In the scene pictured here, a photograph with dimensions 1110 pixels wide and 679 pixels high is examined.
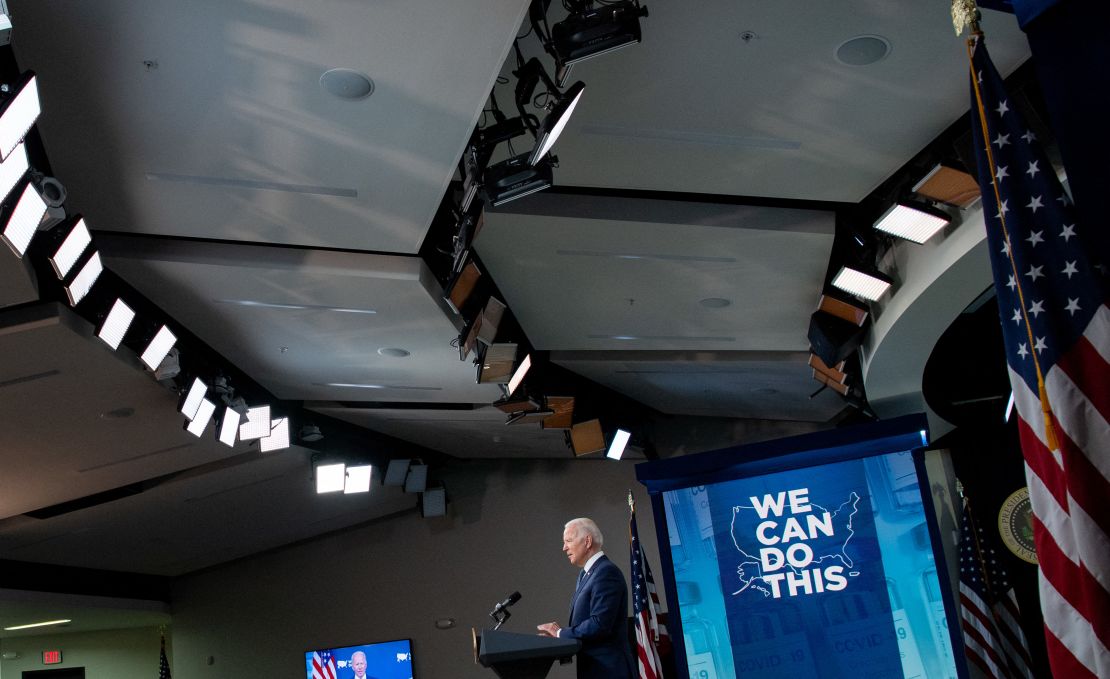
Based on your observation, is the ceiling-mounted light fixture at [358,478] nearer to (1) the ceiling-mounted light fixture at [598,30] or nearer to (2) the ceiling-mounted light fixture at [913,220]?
(2) the ceiling-mounted light fixture at [913,220]

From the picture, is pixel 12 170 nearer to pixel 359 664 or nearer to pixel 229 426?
pixel 229 426

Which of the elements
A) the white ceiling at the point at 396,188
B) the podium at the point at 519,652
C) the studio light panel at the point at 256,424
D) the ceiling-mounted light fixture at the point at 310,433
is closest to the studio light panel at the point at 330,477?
the ceiling-mounted light fixture at the point at 310,433

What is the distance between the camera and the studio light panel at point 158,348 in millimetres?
5329

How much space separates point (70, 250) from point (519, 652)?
252 cm

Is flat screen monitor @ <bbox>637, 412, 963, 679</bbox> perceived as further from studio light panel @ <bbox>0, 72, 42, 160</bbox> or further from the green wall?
the green wall

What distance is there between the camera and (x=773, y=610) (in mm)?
3521

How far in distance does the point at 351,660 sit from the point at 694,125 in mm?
9218

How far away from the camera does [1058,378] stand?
6.12 feet

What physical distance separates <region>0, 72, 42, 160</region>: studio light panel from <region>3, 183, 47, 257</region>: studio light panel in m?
0.43

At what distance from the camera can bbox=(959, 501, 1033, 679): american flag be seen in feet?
25.9

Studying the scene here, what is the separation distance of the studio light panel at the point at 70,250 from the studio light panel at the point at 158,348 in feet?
4.05

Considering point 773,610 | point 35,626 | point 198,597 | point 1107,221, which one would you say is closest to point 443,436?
point 198,597

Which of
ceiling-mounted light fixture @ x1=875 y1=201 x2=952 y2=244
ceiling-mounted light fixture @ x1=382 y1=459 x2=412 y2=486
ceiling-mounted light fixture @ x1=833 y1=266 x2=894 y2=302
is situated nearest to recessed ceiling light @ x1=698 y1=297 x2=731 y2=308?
ceiling-mounted light fixture @ x1=833 y1=266 x2=894 y2=302

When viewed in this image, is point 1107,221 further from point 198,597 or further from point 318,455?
point 198,597
